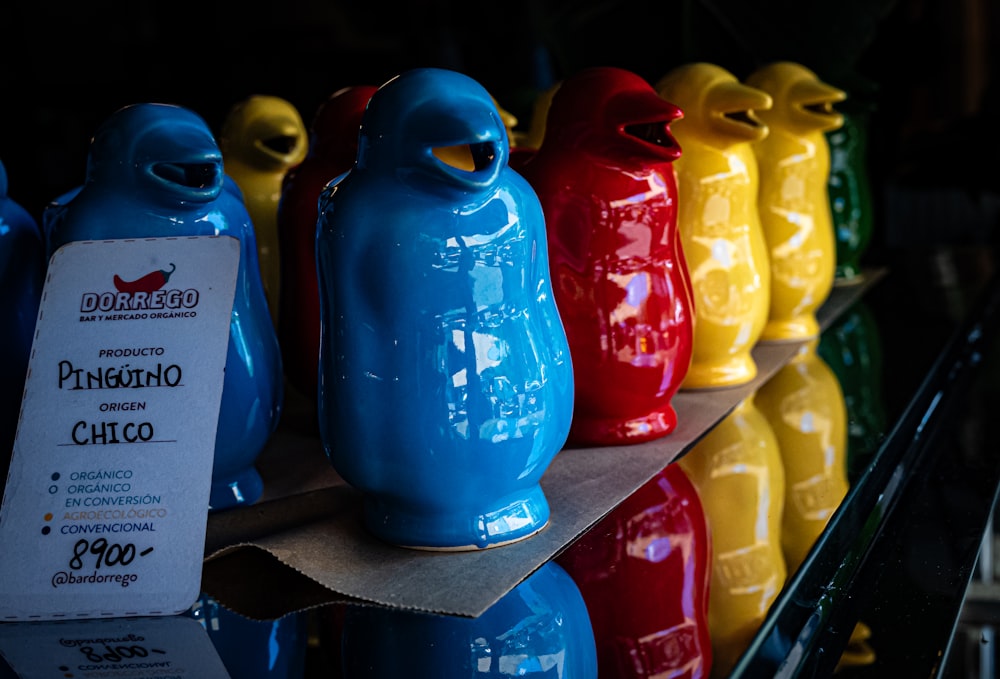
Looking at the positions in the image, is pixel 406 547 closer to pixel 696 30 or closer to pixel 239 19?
pixel 696 30

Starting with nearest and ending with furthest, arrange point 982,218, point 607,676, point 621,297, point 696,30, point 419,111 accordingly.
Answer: point 607,676 → point 419,111 → point 621,297 → point 696,30 → point 982,218

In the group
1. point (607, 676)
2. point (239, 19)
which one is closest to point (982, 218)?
point (607, 676)

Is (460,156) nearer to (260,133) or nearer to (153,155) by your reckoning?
(153,155)

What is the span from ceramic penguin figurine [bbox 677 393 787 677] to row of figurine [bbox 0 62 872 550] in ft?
0.19

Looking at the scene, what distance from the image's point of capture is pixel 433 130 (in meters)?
0.47

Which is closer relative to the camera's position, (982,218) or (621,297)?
(621,297)

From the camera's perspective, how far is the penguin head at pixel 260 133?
752 millimetres

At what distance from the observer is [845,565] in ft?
1.45

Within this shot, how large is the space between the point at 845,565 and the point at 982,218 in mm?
1783

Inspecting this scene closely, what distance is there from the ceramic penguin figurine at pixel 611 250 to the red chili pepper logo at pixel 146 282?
9.4 inches

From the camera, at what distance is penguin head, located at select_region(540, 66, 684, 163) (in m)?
0.61

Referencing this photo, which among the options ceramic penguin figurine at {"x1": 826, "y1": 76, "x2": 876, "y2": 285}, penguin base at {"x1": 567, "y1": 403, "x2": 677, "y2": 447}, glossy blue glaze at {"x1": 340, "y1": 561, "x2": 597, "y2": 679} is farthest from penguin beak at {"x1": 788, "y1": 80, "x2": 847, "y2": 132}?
glossy blue glaze at {"x1": 340, "y1": 561, "x2": 597, "y2": 679}

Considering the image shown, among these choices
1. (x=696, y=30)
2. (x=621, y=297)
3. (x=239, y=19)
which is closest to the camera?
(x=621, y=297)

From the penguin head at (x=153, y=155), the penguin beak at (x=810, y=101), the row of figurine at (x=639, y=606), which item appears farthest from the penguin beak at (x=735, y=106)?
the penguin head at (x=153, y=155)
